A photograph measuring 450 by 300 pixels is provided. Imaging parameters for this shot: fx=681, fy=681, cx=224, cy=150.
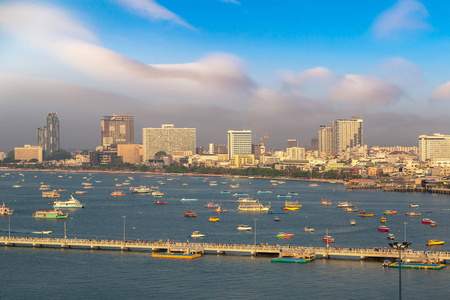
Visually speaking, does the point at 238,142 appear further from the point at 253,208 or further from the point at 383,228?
the point at 383,228

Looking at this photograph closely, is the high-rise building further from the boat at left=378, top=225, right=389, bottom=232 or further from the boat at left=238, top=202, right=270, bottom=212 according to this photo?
the boat at left=378, top=225, right=389, bottom=232

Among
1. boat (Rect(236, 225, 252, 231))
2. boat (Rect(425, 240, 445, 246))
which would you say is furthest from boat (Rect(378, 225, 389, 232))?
boat (Rect(236, 225, 252, 231))

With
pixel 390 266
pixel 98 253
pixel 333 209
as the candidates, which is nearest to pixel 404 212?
pixel 333 209

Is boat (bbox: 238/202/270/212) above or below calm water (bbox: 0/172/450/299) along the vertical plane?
above

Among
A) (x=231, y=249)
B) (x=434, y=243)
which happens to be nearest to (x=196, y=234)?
(x=231, y=249)

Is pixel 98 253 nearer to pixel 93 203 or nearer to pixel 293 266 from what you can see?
pixel 293 266
